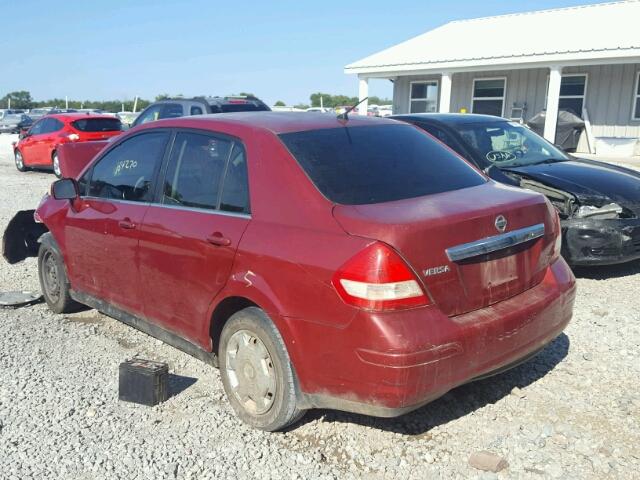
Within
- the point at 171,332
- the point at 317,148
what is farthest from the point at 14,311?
the point at 317,148

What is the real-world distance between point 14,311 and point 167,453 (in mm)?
2986

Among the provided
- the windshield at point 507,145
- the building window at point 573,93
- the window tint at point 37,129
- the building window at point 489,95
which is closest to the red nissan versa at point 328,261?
the windshield at point 507,145

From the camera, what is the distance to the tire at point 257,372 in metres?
3.15

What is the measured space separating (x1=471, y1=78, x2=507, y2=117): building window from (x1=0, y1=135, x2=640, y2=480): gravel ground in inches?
631

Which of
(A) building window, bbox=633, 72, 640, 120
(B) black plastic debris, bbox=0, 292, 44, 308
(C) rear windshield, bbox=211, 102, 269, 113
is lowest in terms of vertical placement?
(B) black plastic debris, bbox=0, 292, 44, 308

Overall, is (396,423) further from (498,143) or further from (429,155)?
(498,143)

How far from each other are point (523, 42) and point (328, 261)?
1792cm

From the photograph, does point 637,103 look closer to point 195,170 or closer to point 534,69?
point 534,69

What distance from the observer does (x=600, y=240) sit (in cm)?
548

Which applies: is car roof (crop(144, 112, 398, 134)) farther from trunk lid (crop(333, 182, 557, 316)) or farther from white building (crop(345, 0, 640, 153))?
white building (crop(345, 0, 640, 153))

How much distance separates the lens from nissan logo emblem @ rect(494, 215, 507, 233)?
3.12 meters

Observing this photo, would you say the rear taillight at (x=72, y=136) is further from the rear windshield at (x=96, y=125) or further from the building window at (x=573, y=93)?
the building window at (x=573, y=93)

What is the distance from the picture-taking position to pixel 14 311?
545 cm

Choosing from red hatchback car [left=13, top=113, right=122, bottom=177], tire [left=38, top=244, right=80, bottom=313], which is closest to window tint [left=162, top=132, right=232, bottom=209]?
tire [left=38, top=244, right=80, bottom=313]
